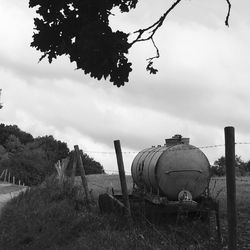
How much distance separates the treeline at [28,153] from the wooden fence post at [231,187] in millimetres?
53934

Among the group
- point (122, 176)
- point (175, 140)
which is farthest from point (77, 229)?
point (175, 140)

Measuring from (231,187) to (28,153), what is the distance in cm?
7029

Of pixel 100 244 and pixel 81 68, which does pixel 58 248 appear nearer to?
pixel 100 244

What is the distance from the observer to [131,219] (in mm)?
10742

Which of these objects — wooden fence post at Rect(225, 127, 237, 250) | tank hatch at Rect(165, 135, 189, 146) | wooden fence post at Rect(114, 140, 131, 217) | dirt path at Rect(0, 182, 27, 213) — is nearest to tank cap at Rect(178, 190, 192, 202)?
tank hatch at Rect(165, 135, 189, 146)

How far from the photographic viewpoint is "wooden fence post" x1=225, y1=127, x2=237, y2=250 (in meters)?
6.77

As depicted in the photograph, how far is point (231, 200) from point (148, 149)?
10097 mm

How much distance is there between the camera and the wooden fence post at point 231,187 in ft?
22.2

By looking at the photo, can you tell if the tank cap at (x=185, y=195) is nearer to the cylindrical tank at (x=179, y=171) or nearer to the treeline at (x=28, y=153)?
the cylindrical tank at (x=179, y=171)

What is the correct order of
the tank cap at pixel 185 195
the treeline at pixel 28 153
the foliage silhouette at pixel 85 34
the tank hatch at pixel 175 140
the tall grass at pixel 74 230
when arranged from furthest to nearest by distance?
1. the treeline at pixel 28 153
2. the tank hatch at pixel 175 140
3. the tank cap at pixel 185 195
4. the tall grass at pixel 74 230
5. the foliage silhouette at pixel 85 34

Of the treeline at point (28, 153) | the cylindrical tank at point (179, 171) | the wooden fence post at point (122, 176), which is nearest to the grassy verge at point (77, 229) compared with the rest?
the wooden fence post at point (122, 176)

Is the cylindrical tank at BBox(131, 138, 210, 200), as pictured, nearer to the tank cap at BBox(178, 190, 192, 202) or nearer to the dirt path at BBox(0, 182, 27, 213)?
the tank cap at BBox(178, 190, 192, 202)

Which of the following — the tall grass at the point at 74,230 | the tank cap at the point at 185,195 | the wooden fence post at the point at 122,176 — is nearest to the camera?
the tall grass at the point at 74,230

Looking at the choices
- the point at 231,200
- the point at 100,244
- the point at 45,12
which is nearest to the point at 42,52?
the point at 45,12
